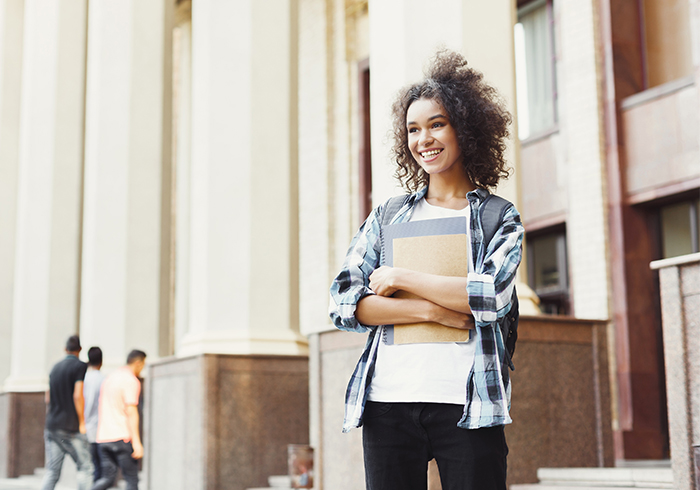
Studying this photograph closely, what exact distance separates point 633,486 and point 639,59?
8614 millimetres

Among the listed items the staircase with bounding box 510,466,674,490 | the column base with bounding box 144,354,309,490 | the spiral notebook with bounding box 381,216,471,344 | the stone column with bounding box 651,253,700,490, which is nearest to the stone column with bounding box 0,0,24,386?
the column base with bounding box 144,354,309,490

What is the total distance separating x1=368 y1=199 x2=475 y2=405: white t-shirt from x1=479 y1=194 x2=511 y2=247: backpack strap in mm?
58

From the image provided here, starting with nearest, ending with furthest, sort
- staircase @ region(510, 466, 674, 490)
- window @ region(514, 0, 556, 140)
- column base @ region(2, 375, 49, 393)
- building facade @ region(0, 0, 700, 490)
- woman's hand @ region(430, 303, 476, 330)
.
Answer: woman's hand @ region(430, 303, 476, 330), staircase @ region(510, 466, 674, 490), building facade @ region(0, 0, 700, 490), window @ region(514, 0, 556, 140), column base @ region(2, 375, 49, 393)

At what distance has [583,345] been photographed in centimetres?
687

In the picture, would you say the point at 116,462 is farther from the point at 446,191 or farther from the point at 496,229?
the point at 496,229

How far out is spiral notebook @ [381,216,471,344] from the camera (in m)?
2.91

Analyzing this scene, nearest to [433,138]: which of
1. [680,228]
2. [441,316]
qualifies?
[441,316]

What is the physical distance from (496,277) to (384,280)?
36cm

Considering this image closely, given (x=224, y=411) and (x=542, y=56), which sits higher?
(x=542, y=56)

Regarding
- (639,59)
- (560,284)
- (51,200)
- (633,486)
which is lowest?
(633,486)

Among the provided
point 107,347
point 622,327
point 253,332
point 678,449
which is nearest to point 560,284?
point 622,327

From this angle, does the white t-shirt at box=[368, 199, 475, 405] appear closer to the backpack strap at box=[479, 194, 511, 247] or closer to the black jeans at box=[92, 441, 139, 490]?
the backpack strap at box=[479, 194, 511, 247]

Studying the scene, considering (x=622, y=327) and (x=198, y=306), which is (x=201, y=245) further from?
(x=622, y=327)

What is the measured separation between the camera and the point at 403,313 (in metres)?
2.90
